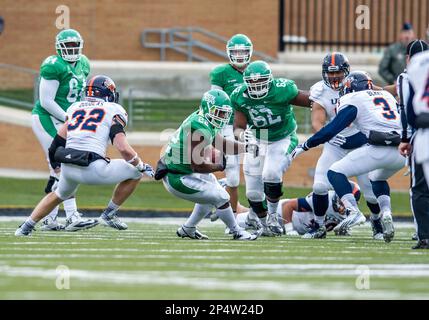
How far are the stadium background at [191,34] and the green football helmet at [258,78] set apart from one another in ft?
27.5

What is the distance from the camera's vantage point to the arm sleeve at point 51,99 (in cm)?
1452

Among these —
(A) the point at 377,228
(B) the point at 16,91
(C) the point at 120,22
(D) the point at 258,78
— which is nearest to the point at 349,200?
(A) the point at 377,228

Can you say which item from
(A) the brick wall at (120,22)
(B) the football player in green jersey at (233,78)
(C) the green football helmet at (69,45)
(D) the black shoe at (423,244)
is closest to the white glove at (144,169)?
(B) the football player in green jersey at (233,78)

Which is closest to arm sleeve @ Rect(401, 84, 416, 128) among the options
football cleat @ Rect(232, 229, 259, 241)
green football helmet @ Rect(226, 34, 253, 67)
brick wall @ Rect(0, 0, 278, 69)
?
football cleat @ Rect(232, 229, 259, 241)

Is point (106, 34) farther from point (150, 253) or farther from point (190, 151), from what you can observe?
point (150, 253)

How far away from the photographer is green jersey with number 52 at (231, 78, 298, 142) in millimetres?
13828

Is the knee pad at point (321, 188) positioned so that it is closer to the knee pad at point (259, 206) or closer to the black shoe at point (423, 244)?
the knee pad at point (259, 206)

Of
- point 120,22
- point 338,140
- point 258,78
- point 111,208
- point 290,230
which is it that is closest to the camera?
point 258,78

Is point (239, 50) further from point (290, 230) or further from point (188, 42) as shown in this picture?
point (188, 42)

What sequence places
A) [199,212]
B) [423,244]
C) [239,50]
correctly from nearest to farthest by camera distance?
[423,244] → [199,212] → [239,50]

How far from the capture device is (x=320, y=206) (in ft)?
45.2

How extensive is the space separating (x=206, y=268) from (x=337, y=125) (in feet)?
11.1

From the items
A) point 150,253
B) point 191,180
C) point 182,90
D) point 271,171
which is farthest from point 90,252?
point 182,90

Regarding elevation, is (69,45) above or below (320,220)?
above
